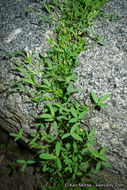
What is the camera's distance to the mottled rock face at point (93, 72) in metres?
1.34

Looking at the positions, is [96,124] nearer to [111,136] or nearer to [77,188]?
[111,136]

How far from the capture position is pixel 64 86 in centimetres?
152

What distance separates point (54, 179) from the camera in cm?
201

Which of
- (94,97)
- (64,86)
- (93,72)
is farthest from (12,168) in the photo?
(93,72)

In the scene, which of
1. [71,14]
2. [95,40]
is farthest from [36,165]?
[71,14]

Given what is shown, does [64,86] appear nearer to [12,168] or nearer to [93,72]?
[93,72]

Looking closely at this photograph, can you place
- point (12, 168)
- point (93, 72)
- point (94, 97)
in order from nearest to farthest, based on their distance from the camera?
point (94, 97), point (93, 72), point (12, 168)

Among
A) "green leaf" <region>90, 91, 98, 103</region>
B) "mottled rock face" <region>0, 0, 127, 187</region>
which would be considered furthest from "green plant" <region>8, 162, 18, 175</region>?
"green leaf" <region>90, 91, 98, 103</region>

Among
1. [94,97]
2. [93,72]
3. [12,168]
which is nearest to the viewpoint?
[94,97]

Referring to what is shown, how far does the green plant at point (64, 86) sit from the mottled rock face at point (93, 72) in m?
0.10

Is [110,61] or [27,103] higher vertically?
[110,61]

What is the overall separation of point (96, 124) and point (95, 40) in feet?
3.27

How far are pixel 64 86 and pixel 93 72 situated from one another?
1.18 ft

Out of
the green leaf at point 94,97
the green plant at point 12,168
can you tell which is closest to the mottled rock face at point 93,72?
the green leaf at point 94,97
